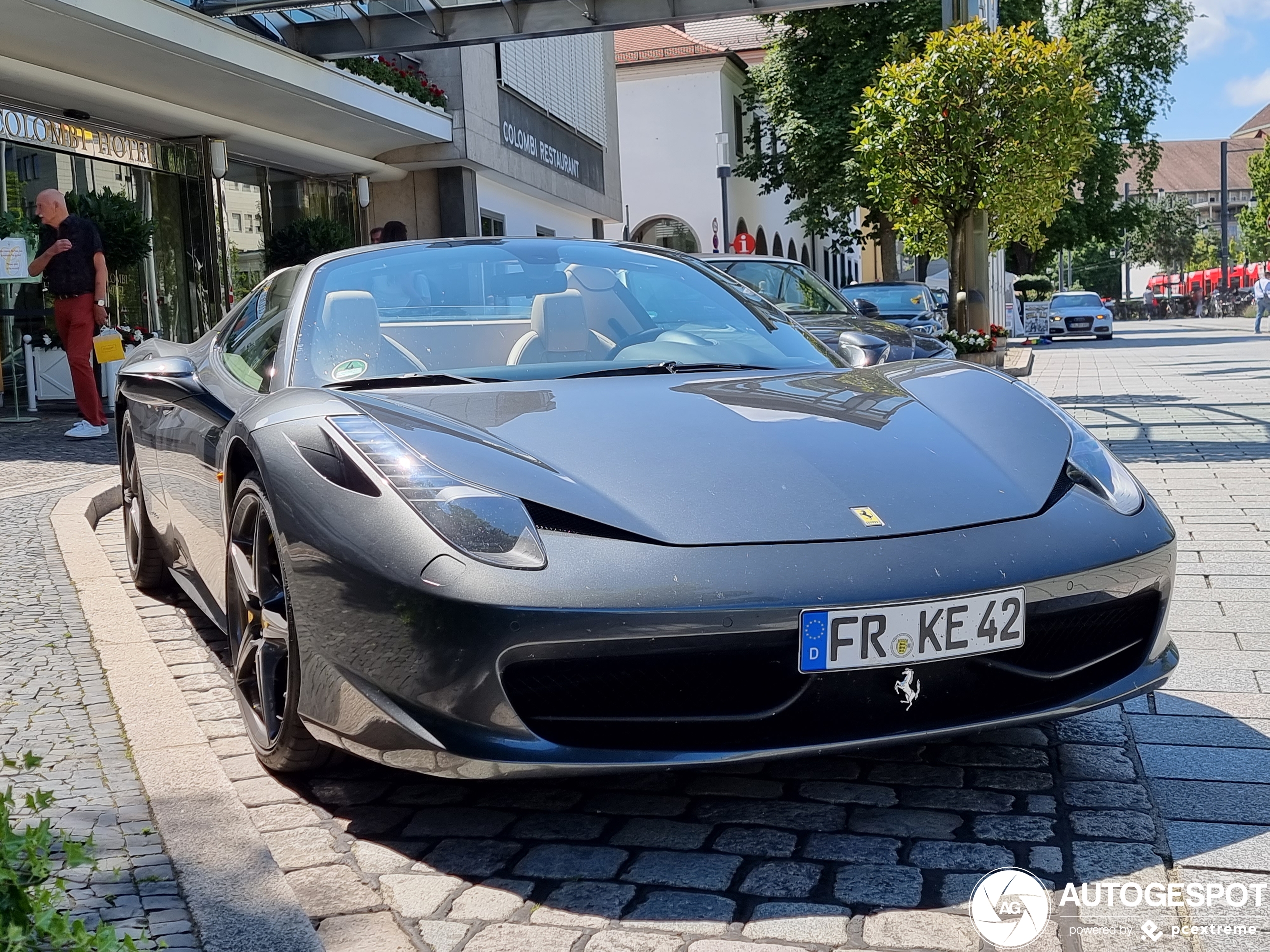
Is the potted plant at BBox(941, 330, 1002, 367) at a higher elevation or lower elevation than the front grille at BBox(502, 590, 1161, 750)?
higher

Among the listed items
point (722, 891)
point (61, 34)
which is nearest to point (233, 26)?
point (61, 34)

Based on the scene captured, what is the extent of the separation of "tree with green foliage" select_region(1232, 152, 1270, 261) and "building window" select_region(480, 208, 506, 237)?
170 feet

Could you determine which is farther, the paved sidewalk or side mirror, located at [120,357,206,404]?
side mirror, located at [120,357,206,404]

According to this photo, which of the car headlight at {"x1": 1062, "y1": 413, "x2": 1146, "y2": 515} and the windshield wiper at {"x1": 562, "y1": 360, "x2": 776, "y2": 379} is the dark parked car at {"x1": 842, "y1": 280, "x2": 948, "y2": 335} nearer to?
the windshield wiper at {"x1": 562, "y1": 360, "x2": 776, "y2": 379}

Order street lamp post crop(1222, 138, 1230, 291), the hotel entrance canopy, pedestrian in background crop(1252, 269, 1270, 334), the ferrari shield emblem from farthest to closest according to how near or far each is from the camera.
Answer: street lamp post crop(1222, 138, 1230, 291)
pedestrian in background crop(1252, 269, 1270, 334)
the hotel entrance canopy
the ferrari shield emblem

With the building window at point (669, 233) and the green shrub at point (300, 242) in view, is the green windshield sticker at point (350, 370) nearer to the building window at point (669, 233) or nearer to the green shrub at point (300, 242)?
the green shrub at point (300, 242)

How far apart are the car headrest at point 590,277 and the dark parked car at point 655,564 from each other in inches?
19.2

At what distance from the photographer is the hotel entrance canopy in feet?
50.6

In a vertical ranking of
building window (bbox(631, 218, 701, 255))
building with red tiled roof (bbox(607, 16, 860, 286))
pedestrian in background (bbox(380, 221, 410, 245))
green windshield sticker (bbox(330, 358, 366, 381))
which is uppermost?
building with red tiled roof (bbox(607, 16, 860, 286))

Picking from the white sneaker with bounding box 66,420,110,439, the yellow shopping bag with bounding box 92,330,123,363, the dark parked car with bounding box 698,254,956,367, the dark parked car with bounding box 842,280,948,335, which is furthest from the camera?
the dark parked car with bounding box 842,280,948,335

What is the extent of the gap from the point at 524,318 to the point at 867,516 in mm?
1414

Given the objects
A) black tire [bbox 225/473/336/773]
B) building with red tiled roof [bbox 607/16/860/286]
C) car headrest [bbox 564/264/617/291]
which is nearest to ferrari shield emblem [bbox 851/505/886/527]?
black tire [bbox 225/473/336/773]

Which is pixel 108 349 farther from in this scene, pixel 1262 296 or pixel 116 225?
pixel 1262 296

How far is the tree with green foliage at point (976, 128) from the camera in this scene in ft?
43.2
